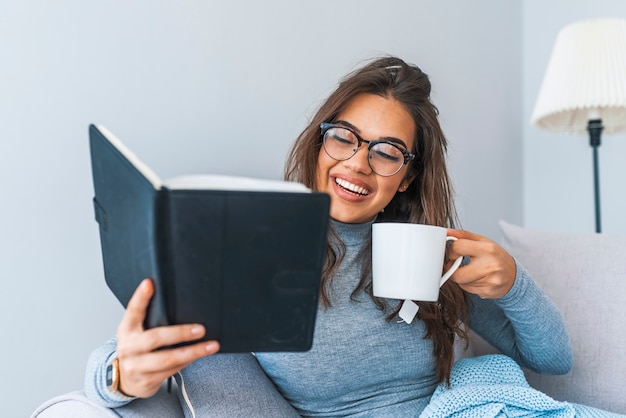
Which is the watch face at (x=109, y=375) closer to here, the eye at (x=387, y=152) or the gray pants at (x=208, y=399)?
the gray pants at (x=208, y=399)

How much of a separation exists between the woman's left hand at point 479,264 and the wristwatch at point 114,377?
0.54 m

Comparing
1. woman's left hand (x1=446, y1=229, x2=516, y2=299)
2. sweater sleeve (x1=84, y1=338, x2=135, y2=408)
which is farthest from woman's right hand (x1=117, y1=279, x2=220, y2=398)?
woman's left hand (x1=446, y1=229, x2=516, y2=299)

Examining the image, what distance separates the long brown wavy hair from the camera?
3.84 feet

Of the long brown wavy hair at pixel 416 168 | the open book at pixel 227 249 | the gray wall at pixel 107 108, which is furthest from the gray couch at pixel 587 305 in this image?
the open book at pixel 227 249

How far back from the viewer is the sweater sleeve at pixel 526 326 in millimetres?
1149

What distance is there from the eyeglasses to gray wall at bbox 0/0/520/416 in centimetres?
34

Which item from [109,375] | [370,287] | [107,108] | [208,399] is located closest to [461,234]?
[370,287]

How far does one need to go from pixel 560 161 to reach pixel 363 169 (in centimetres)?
148

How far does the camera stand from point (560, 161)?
2.35 m

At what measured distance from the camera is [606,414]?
1.07 meters

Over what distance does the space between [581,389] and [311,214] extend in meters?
0.94

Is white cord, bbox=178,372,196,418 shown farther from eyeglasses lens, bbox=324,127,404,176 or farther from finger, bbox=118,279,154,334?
eyeglasses lens, bbox=324,127,404,176

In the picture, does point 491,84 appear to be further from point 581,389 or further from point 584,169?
point 581,389

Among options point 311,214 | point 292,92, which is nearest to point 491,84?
point 292,92
